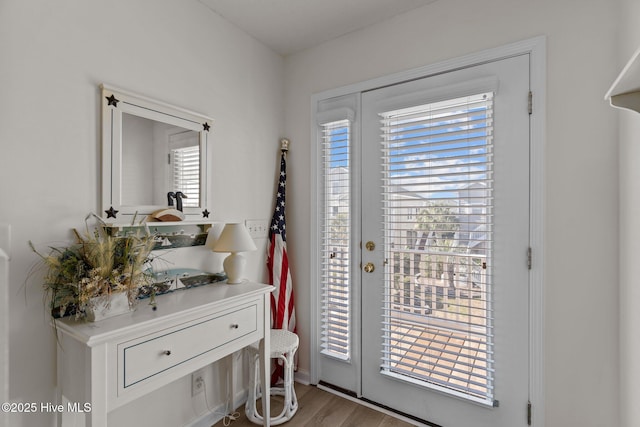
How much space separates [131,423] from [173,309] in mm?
677

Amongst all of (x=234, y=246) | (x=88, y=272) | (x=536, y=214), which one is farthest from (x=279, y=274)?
(x=536, y=214)

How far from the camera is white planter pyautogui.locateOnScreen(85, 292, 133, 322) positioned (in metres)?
1.23

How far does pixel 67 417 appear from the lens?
1338 millimetres

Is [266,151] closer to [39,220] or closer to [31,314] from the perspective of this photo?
[39,220]

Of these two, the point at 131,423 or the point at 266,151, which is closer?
the point at 131,423

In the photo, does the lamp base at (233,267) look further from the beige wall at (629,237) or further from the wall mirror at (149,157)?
the beige wall at (629,237)

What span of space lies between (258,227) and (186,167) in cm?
67

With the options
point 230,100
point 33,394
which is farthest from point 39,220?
point 230,100

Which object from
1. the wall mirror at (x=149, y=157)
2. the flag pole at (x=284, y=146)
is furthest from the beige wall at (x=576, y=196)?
the wall mirror at (x=149, y=157)

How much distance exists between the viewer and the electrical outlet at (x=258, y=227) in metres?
2.19

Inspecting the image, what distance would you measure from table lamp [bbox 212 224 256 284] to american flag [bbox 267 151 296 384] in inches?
16.9

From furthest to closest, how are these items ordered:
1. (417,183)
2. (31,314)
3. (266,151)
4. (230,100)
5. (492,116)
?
1. (266,151)
2. (230,100)
3. (417,183)
4. (492,116)
5. (31,314)

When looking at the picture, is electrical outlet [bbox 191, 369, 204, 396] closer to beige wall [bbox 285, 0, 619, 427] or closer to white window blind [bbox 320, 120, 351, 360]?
white window blind [bbox 320, 120, 351, 360]

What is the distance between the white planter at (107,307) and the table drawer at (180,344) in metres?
0.16
